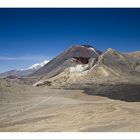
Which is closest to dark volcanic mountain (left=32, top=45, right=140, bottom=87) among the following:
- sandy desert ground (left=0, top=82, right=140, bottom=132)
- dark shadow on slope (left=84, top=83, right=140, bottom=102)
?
dark shadow on slope (left=84, top=83, right=140, bottom=102)

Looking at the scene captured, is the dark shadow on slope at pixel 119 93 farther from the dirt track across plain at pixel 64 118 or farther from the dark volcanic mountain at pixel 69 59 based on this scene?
the dark volcanic mountain at pixel 69 59

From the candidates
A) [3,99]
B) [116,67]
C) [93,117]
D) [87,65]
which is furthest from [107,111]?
[87,65]

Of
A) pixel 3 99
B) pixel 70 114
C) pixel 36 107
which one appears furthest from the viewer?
pixel 3 99

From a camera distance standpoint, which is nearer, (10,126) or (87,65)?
(10,126)

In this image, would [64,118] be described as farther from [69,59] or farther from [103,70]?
[69,59]

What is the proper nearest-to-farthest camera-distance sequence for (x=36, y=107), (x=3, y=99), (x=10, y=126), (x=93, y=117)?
(x=10, y=126) → (x=93, y=117) → (x=36, y=107) → (x=3, y=99)

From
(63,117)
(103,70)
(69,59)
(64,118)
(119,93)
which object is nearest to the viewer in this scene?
(64,118)

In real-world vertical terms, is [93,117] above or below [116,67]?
below

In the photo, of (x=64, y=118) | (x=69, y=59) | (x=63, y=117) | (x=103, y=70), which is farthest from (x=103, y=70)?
(x=64, y=118)

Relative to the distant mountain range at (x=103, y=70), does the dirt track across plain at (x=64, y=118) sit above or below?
below

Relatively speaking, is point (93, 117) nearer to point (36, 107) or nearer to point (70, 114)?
point (70, 114)

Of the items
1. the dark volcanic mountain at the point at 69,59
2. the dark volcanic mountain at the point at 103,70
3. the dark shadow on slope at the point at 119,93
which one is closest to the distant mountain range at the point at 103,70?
the dark volcanic mountain at the point at 103,70
